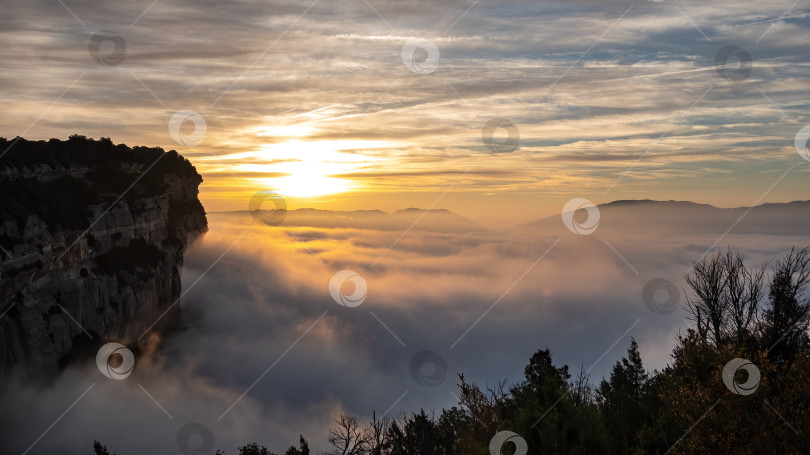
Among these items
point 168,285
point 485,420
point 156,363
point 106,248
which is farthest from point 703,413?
point 156,363

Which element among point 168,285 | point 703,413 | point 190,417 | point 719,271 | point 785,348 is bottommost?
point 703,413

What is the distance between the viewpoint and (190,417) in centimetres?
14538

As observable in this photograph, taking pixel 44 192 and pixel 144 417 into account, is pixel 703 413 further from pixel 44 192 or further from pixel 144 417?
pixel 144 417

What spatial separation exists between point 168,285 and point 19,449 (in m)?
56.9

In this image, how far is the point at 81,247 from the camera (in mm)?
106875
